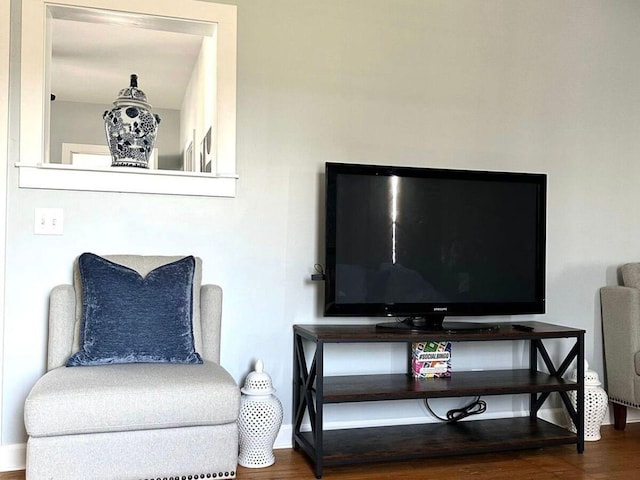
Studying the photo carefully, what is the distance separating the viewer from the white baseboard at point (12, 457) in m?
2.69

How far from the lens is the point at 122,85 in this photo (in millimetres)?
5461

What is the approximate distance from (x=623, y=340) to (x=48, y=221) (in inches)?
113

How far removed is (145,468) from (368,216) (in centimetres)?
142

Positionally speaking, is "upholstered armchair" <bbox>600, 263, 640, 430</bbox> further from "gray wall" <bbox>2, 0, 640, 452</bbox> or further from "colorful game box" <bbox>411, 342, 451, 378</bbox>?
"colorful game box" <bbox>411, 342, 451, 378</bbox>

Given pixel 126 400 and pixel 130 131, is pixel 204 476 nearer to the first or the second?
pixel 126 400

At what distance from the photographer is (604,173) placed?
3.59 metres

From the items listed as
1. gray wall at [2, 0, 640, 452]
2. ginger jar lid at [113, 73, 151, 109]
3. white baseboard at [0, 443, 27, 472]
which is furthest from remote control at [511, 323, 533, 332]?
white baseboard at [0, 443, 27, 472]

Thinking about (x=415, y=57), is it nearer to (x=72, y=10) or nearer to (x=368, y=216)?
(x=368, y=216)

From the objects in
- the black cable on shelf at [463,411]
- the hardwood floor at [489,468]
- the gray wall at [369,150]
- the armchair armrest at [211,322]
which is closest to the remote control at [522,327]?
the gray wall at [369,150]

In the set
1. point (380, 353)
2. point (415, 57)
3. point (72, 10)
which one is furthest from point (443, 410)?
point (72, 10)

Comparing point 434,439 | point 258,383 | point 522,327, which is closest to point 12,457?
point 258,383

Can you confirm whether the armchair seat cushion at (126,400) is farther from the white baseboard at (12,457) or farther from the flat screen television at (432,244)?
the flat screen television at (432,244)

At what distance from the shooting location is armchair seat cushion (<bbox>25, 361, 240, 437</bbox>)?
6.96 feet

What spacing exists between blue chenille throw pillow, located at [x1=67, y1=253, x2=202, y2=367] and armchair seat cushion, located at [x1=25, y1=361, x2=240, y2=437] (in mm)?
108
